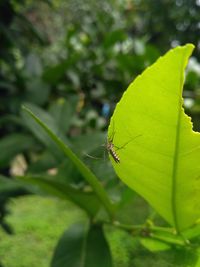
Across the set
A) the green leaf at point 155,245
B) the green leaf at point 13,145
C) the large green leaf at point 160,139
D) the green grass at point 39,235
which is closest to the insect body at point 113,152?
the large green leaf at point 160,139

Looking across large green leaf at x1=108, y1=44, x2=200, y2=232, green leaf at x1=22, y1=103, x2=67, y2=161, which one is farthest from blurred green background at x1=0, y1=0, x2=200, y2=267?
large green leaf at x1=108, y1=44, x2=200, y2=232

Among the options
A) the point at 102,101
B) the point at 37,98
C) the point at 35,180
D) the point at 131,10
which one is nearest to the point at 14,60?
the point at 37,98

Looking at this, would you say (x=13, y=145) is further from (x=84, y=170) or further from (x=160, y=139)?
(x=160, y=139)

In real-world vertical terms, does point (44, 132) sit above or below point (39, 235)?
above

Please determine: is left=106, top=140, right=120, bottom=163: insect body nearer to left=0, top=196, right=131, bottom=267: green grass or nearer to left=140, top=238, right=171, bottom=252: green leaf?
left=140, top=238, right=171, bottom=252: green leaf

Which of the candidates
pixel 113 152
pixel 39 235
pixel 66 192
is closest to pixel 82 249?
pixel 66 192
